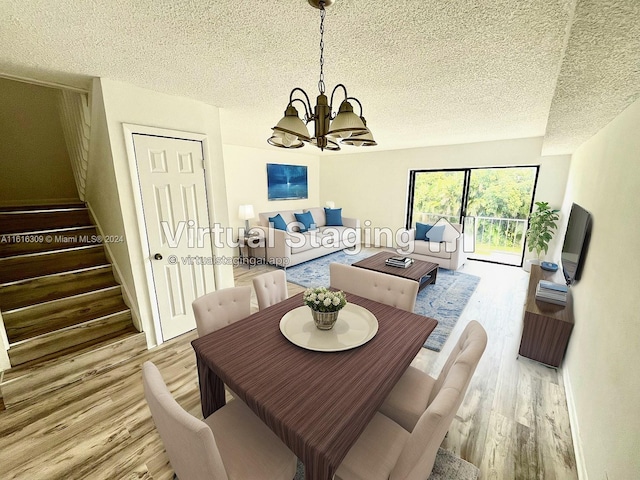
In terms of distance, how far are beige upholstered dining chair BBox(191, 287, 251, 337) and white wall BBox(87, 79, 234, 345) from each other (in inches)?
42.4

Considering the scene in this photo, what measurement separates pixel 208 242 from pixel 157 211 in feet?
1.97

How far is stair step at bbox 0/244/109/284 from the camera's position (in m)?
2.56

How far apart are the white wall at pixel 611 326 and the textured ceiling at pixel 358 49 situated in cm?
43

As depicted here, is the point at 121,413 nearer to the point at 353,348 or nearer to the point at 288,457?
the point at 288,457

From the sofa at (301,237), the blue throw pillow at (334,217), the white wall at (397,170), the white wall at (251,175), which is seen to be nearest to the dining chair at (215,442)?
the sofa at (301,237)

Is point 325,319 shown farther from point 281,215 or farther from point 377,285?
point 281,215

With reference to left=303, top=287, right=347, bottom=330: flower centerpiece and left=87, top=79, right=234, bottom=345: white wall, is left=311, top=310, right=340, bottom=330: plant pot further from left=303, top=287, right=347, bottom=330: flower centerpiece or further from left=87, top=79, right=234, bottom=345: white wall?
left=87, top=79, right=234, bottom=345: white wall

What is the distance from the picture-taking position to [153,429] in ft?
5.66

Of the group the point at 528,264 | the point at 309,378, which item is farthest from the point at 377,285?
the point at 528,264

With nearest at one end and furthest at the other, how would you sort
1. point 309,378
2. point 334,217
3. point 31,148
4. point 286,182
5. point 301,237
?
point 309,378, point 31,148, point 301,237, point 286,182, point 334,217

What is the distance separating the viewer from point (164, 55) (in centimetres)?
168

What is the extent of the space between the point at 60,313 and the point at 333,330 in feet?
9.04

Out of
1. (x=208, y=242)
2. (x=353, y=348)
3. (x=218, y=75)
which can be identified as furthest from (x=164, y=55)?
(x=353, y=348)

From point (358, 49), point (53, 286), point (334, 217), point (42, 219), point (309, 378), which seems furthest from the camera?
point (334, 217)
